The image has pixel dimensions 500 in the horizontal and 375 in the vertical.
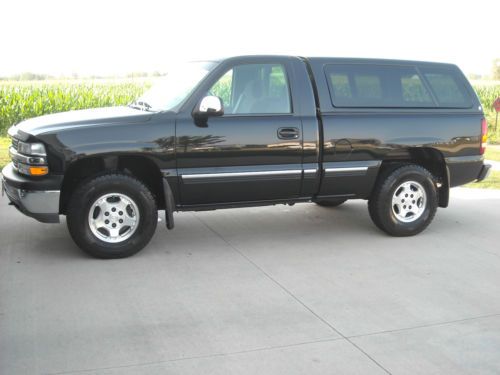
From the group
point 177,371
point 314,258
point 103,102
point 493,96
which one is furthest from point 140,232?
point 493,96

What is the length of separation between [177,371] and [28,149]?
2964mm

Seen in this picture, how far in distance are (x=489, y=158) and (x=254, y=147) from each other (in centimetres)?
907

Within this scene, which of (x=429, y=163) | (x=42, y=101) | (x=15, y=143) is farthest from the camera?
(x=42, y=101)

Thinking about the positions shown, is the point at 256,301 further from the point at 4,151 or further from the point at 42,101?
the point at 42,101

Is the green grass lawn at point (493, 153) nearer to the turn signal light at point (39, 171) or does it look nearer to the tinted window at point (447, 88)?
the tinted window at point (447, 88)

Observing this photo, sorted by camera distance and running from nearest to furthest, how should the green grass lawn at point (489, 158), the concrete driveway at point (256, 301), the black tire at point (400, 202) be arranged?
the concrete driveway at point (256, 301), the black tire at point (400, 202), the green grass lawn at point (489, 158)

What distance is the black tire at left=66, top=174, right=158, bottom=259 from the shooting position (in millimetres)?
6316

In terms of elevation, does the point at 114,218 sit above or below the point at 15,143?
below

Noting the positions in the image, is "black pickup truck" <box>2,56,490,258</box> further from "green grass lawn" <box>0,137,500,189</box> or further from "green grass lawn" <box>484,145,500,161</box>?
"green grass lawn" <box>484,145,500,161</box>

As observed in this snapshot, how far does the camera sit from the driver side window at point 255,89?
684 centimetres

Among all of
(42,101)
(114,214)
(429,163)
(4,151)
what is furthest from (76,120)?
(42,101)

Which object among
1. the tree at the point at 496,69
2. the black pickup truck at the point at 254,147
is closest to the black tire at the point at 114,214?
the black pickup truck at the point at 254,147

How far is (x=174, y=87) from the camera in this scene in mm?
7176

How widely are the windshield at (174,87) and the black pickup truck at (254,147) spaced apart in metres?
0.02
